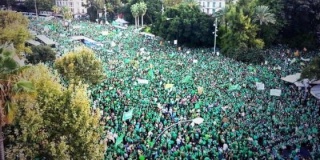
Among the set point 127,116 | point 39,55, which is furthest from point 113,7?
point 127,116

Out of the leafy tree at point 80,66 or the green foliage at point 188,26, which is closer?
the leafy tree at point 80,66

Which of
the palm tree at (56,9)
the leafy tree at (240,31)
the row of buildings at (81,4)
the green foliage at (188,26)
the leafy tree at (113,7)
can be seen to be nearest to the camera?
the leafy tree at (240,31)

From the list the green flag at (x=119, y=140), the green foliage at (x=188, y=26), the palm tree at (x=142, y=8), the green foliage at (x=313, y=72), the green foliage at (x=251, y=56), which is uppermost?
the palm tree at (x=142, y=8)

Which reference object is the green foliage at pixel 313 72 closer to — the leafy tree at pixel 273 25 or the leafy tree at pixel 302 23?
the leafy tree at pixel 273 25

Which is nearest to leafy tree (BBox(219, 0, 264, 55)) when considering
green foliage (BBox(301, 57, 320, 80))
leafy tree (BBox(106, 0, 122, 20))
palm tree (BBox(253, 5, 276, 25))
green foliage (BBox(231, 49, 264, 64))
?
palm tree (BBox(253, 5, 276, 25))

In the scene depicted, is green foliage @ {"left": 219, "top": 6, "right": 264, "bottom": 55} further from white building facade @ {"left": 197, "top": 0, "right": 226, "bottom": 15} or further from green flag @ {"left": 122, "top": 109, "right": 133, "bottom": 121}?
white building facade @ {"left": 197, "top": 0, "right": 226, "bottom": 15}

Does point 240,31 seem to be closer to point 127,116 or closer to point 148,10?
point 127,116

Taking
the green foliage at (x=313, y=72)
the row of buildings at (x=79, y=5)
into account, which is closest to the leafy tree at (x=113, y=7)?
the row of buildings at (x=79, y=5)
